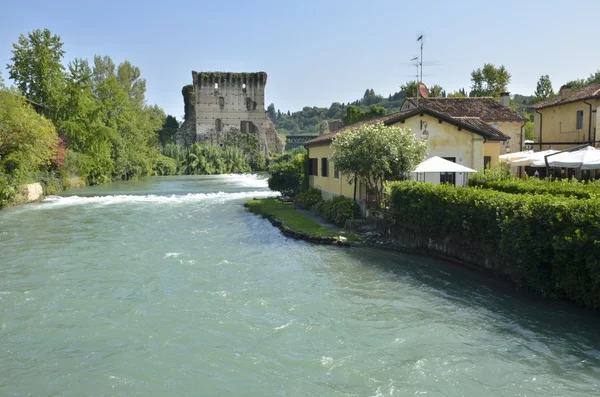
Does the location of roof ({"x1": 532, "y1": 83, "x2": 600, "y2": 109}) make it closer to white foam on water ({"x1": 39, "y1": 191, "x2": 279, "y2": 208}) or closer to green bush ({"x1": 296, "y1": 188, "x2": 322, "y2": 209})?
green bush ({"x1": 296, "y1": 188, "x2": 322, "y2": 209})

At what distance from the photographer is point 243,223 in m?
23.1

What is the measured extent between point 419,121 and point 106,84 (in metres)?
44.3

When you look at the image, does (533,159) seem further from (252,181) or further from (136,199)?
(252,181)

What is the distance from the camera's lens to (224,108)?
82625 millimetres

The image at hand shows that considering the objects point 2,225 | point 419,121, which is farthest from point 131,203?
point 419,121

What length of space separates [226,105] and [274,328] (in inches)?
2985

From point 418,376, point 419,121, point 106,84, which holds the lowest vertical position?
point 418,376

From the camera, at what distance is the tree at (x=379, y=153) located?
61.7ft

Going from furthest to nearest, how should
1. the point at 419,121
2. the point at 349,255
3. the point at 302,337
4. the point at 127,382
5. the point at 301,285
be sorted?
the point at 419,121
the point at 349,255
the point at 301,285
the point at 302,337
the point at 127,382

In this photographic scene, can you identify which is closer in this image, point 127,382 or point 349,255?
point 127,382

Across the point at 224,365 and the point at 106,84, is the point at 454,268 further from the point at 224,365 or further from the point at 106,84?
the point at 106,84

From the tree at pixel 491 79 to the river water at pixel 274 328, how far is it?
54.2 m

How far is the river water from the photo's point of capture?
302 inches

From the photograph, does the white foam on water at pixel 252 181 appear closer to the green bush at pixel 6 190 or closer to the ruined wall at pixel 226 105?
the green bush at pixel 6 190
